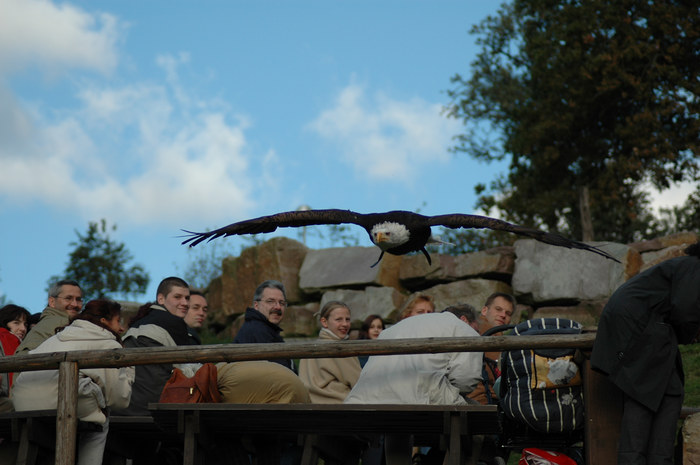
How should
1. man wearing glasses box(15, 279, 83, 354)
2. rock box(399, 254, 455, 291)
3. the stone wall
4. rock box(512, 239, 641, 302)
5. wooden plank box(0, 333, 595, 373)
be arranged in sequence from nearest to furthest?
1. wooden plank box(0, 333, 595, 373)
2. man wearing glasses box(15, 279, 83, 354)
3. rock box(512, 239, 641, 302)
4. the stone wall
5. rock box(399, 254, 455, 291)

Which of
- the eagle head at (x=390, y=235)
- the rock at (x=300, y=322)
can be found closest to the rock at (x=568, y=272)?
the rock at (x=300, y=322)

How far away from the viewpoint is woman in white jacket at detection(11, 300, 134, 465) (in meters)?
5.70

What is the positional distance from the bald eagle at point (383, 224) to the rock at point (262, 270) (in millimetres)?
7712

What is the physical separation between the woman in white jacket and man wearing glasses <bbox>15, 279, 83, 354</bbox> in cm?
83

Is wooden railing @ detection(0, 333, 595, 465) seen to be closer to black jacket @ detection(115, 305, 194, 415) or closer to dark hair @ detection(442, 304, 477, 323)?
black jacket @ detection(115, 305, 194, 415)

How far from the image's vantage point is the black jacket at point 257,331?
655cm

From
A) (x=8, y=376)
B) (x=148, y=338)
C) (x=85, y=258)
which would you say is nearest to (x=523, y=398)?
(x=148, y=338)

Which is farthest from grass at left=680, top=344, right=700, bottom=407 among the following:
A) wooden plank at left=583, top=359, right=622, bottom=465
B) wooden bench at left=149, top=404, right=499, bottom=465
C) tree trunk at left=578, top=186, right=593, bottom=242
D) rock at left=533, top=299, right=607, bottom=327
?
tree trunk at left=578, top=186, right=593, bottom=242

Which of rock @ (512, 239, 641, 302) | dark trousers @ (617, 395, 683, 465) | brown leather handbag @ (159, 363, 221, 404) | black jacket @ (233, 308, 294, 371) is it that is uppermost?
rock @ (512, 239, 641, 302)

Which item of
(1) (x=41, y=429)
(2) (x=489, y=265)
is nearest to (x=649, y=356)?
(1) (x=41, y=429)

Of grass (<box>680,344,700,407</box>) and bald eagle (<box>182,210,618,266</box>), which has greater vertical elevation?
bald eagle (<box>182,210,618,266</box>)

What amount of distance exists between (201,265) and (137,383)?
1593 cm

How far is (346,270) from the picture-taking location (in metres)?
16.6

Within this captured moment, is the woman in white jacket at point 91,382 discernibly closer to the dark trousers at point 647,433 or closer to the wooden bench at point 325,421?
the wooden bench at point 325,421
